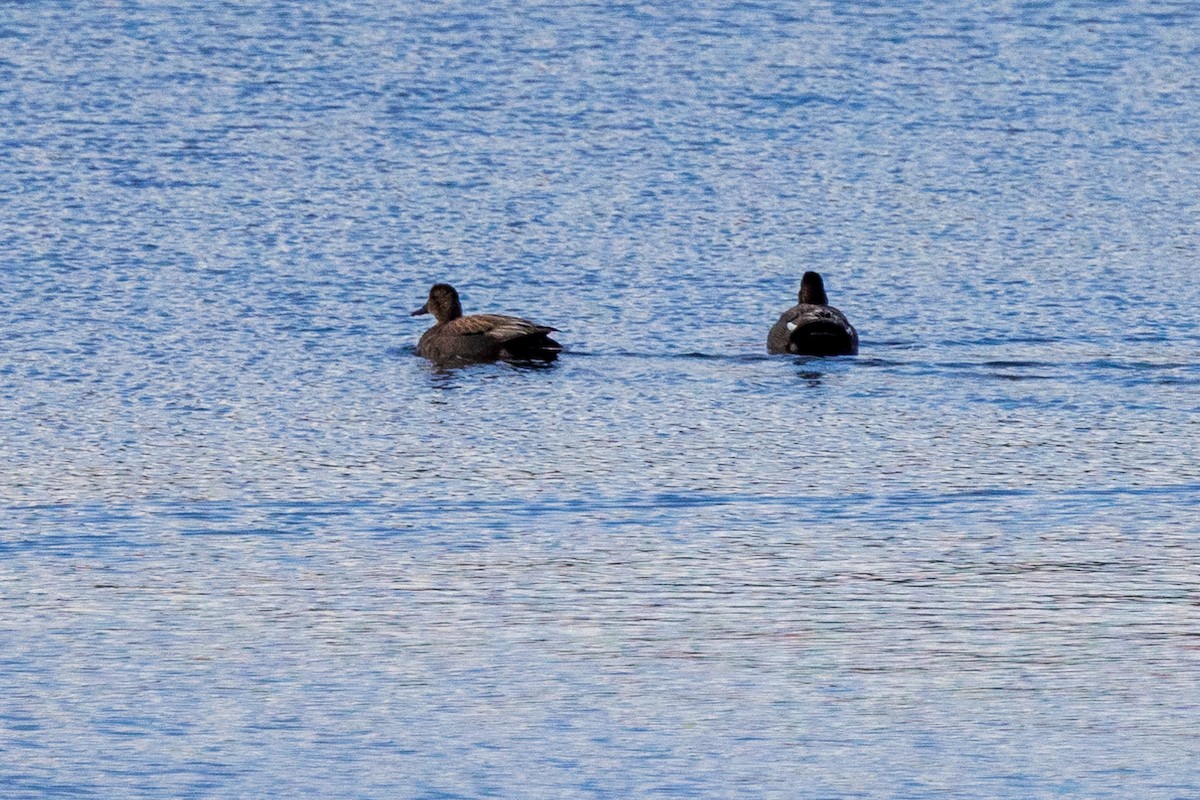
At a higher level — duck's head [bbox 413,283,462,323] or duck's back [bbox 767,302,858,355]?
duck's head [bbox 413,283,462,323]

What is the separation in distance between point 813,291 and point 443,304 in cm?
255

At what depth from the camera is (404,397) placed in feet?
49.3

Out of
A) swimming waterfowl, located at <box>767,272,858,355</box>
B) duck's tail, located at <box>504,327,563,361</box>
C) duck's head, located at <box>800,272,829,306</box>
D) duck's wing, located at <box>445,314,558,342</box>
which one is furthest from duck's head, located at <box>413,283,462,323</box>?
duck's head, located at <box>800,272,829,306</box>

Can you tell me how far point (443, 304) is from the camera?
57.2 feet

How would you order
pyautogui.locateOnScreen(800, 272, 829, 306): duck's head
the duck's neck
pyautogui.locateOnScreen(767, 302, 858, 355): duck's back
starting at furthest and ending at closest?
1. the duck's neck
2. pyautogui.locateOnScreen(800, 272, 829, 306): duck's head
3. pyautogui.locateOnScreen(767, 302, 858, 355): duck's back

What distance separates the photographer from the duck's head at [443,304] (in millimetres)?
17375

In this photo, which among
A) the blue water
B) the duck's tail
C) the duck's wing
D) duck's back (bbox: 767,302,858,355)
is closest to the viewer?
the blue water

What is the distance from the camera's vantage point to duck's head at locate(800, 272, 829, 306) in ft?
55.2

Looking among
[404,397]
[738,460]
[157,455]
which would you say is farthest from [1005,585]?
[404,397]

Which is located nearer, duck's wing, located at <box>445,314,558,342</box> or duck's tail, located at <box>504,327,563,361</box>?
duck's tail, located at <box>504,327,563,361</box>

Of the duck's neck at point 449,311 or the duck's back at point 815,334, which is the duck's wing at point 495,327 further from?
the duck's back at point 815,334

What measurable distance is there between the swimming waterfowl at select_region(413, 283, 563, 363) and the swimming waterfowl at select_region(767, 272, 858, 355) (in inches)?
56.7

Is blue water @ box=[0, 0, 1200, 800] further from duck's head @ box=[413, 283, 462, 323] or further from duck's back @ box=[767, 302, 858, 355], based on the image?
duck's head @ box=[413, 283, 462, 323]

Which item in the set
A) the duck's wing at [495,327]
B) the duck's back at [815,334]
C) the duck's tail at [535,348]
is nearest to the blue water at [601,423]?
the duck's back at [815,334]
